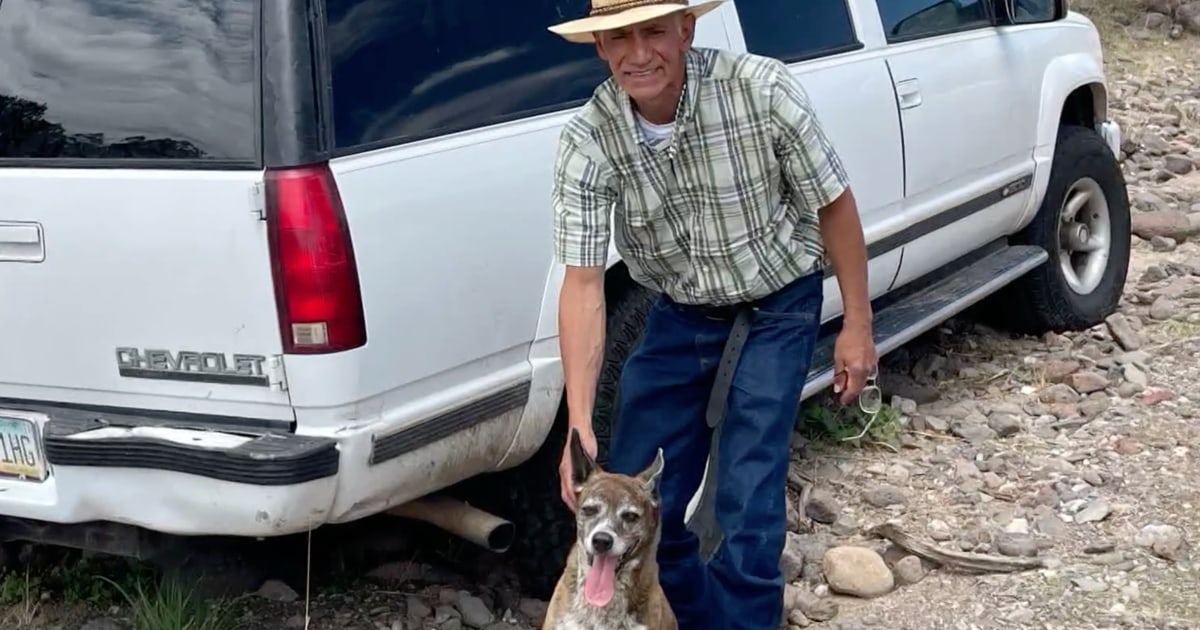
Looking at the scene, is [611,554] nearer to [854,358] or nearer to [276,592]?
[854,358]

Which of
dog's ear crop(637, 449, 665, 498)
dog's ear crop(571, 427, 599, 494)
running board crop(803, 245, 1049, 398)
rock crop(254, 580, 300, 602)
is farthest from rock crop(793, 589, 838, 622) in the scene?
rock crop(254, 580, 300, 602)

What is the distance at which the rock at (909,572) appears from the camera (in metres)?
4.46

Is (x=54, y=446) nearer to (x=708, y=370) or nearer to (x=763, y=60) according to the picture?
(x=708, y=370)

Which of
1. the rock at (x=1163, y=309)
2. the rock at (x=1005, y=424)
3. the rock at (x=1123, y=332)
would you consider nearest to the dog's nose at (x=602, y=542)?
the rock at (x=1005, y=424)

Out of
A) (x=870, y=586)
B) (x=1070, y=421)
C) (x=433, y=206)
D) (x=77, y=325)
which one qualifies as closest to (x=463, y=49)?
(x=433, y=206)

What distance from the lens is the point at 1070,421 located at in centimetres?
577

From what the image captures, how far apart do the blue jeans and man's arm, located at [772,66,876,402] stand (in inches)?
5.2

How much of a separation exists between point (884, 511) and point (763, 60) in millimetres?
2096

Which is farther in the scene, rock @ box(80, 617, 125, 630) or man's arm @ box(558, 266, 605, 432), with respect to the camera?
rock @ box(80, 617, 125, 630)

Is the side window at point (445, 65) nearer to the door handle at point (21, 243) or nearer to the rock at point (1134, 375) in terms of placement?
the door handle at point (21, 243)

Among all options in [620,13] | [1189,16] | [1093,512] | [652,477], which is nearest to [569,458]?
[652,477]

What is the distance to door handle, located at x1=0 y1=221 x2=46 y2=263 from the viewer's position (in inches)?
139

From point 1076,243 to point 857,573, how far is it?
296cm

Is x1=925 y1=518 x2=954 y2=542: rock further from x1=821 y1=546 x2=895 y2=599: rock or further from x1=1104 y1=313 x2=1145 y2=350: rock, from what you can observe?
x1=1104 y1=313 x2=1145 y2=350: rock
